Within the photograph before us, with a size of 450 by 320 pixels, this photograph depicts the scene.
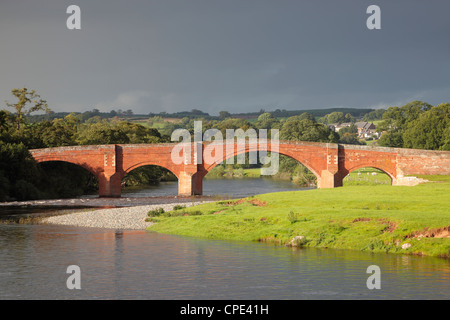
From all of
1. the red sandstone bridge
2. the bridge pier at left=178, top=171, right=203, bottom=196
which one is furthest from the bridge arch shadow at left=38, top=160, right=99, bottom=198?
the bridge pier at left=178, top=171, right=203, bottom=196

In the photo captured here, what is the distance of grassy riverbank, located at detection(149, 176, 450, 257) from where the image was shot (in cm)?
2784

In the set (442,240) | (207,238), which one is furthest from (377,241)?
(207,238)

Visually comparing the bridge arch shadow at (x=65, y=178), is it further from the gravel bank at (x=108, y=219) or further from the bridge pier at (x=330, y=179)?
the bridge pier at (x=330, y=179)

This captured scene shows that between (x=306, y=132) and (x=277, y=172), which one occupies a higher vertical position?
(x=306, y=132)

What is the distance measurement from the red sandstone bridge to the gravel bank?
78.0 feet

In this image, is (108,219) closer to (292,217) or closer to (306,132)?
(292,217)

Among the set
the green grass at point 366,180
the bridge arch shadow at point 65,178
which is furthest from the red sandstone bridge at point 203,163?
the green grass at point 366,180

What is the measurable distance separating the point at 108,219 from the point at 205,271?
808 inches

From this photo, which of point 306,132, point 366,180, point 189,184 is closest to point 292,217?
point 189,184

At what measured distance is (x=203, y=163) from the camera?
73.3 m

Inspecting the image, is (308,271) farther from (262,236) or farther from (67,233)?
(67,233)

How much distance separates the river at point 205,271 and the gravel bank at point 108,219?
23.9ft

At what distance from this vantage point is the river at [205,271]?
20531mm

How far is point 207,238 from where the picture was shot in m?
32.7
